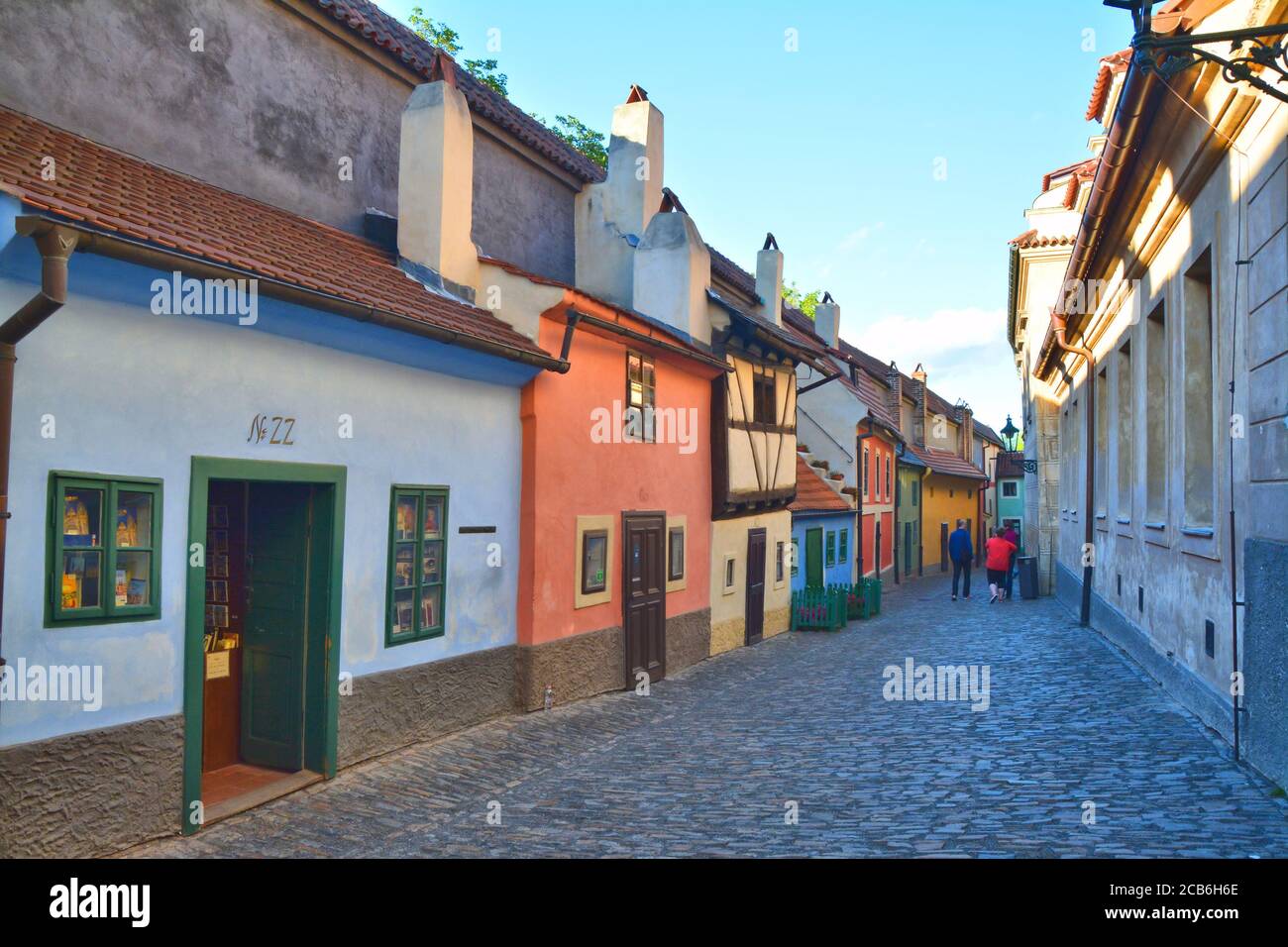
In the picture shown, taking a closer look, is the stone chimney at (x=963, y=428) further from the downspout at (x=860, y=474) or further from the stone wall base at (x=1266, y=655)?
the stone wall base at (x=1266, y=655)

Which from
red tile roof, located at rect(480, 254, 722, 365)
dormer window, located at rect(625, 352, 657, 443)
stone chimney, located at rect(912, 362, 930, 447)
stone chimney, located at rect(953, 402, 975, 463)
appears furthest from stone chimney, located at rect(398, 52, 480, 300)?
stone chimney, located at rect(953, 402, 975, 463)

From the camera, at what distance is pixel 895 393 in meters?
39.0

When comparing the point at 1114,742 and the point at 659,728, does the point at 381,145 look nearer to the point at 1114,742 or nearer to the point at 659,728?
the point at 659,728

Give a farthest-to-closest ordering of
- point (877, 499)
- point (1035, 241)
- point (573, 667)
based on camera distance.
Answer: point (877, 499), point (1035, 241), point (573, 667)

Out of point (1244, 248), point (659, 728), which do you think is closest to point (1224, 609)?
point (1244, 248)

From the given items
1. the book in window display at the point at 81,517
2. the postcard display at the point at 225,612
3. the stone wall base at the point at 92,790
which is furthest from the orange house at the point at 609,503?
the book in window display at the point at 81,517

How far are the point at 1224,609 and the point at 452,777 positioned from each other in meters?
6.29

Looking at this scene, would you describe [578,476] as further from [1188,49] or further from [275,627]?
[1188,49]

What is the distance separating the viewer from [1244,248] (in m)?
7.36

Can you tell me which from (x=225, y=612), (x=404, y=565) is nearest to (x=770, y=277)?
(x=404, y=565)

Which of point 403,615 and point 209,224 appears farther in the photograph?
Result: point 403,615

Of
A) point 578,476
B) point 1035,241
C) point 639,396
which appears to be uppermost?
point 1035,241

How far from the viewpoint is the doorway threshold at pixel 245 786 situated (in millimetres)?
7012

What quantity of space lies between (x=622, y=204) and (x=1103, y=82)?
7.98 meters
